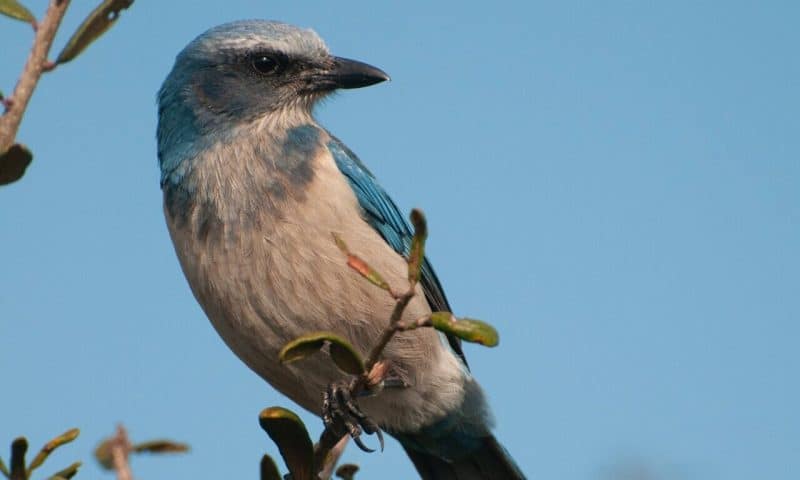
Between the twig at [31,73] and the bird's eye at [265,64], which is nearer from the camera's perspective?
the twig at [31,73]

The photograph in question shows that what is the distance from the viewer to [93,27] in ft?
7.63

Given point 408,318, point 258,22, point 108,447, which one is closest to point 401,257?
point 408,318

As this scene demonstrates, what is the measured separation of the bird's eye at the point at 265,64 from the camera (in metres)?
6.25

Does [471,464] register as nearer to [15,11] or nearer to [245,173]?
[245,173]

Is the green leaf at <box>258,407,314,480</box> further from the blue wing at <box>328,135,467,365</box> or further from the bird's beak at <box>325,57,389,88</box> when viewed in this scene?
the bird's beak at <box>325,57,389,88</box>

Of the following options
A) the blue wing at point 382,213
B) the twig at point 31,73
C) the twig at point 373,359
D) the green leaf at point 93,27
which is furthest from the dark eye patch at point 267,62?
the twig at point 31,73

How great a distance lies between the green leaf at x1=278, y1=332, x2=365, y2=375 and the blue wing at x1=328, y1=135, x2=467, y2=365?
321 centimetres

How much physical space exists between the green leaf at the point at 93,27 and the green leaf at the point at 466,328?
896 mm

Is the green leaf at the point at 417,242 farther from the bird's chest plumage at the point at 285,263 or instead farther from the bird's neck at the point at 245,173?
the bird's neck at the point at 245,173

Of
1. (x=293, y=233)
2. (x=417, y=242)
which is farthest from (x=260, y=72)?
(x=417, y=242)

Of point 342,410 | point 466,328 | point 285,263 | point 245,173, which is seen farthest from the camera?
point 245,173

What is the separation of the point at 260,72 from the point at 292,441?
3614 millimetres

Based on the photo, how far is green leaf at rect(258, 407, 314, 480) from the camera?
2.92m

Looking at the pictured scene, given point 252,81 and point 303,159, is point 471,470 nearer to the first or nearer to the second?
point 303,159
